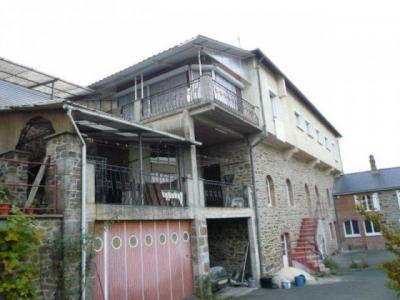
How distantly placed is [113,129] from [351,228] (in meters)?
21.3

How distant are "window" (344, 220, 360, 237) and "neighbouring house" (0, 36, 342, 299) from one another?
7.29m

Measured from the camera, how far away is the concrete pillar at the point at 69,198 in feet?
21.1

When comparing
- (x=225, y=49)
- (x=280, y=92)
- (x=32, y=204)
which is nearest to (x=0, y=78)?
(x=32, y=204)

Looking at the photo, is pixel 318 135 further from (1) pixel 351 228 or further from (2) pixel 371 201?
(1) pixel 351 228

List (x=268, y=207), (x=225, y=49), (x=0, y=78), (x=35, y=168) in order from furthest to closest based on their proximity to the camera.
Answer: (x=268, y=207), (x=225, y=49), (x=0, y=78), (x=35, y=168)

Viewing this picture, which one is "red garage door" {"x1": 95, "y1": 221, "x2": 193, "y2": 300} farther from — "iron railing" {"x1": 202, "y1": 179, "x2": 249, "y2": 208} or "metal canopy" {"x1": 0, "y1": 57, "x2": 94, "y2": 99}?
"metal canopy" {"x1": 0, "y1": 57, "x2": 94, "y2": 99}

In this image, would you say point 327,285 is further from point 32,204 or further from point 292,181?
point 32,204

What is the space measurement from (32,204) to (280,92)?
40.7 feet

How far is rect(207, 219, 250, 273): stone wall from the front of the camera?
43.1 ft

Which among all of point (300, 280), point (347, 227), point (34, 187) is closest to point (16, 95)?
point (34, 187)

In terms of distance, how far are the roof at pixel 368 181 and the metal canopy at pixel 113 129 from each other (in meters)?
19.2

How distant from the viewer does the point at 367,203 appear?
2516 cm

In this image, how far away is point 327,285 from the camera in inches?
478

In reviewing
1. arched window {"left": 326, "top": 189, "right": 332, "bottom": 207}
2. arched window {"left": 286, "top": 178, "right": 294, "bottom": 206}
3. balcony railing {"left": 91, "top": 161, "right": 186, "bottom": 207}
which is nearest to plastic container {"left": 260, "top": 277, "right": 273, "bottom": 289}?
balcony railing {"left": 91, "top": 161, "right": 186, "bottom": 207}
